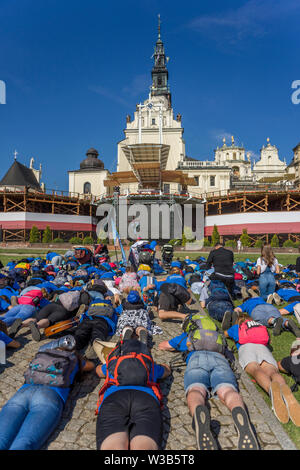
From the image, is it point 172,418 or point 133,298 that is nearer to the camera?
point 172,418

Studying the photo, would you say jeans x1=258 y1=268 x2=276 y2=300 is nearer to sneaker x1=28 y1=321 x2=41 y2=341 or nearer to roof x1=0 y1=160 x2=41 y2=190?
sneaker x1=28 y1=321 x2=41 y2=341

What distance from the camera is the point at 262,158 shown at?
77125 millimetres

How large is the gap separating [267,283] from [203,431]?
6.35 m

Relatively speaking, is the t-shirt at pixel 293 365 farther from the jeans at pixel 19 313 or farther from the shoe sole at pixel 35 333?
the jeans at pixel 19 313

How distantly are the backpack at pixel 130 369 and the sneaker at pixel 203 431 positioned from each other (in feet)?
1.67

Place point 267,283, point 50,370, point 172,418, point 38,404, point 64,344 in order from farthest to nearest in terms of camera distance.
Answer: point 267,283 < point 64,344 < point 50,370 < point 172,418 < point 38,404

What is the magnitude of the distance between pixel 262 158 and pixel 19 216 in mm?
64824

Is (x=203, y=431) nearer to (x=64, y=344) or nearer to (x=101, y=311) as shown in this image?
(x=64, y=344)

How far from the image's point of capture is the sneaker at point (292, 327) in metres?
5.27

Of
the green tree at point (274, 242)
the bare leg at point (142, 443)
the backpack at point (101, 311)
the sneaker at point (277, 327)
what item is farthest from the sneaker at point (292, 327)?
the green tree at point (274, 242)

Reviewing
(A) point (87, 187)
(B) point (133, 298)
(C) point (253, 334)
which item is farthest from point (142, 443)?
(A) point (87, 187)

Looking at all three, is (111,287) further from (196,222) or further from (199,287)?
(196,222)

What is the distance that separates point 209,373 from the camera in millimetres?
3578

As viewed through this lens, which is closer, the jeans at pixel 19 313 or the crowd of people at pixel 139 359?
the crowd of people at pixel 139 359
